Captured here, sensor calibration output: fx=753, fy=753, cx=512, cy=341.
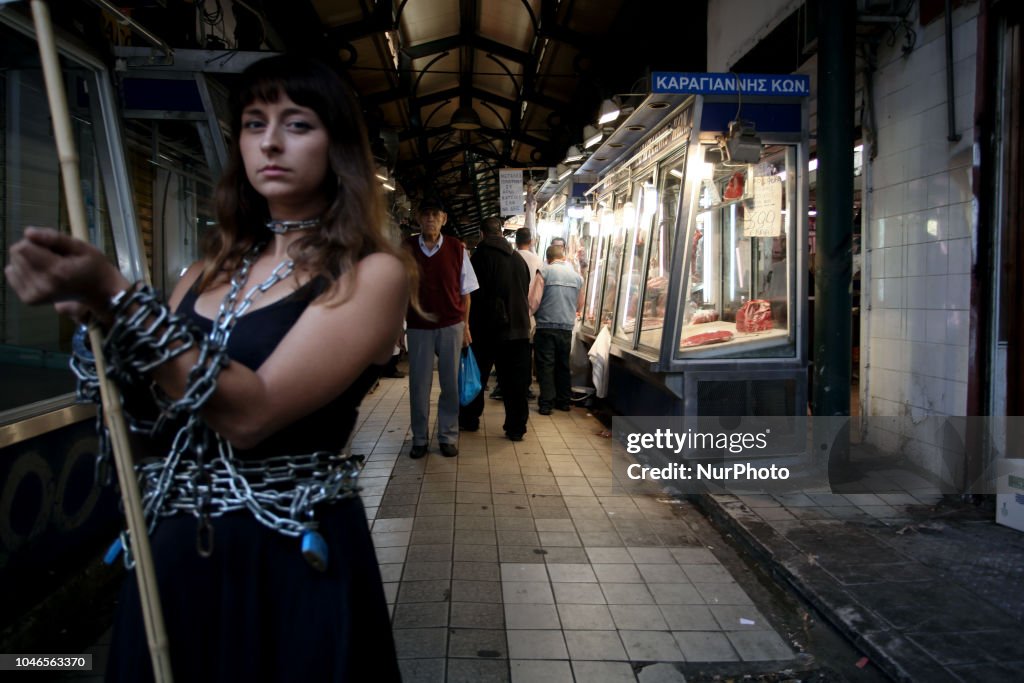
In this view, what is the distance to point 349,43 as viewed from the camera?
30.0 ft

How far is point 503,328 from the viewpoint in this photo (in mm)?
7484

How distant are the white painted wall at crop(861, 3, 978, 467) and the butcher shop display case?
715 mm

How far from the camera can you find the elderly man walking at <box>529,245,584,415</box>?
8.93 meters

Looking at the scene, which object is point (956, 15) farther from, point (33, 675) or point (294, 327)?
point (33, 675)

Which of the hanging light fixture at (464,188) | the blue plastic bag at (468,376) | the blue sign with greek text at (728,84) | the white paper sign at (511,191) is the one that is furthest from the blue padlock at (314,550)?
the hanging light fixture at (464,188)

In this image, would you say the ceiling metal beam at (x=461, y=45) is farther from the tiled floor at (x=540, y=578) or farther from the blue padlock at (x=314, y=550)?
the blue padlock at (x=314, y=550)

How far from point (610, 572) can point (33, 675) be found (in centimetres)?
273

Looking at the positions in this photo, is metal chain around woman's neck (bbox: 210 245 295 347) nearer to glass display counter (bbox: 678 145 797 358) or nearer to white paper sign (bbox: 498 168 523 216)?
glass display counter (bbox: 678 145 797 358)

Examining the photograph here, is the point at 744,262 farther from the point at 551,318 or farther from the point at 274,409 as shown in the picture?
the point at 274,409

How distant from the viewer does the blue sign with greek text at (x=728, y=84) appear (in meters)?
5.52

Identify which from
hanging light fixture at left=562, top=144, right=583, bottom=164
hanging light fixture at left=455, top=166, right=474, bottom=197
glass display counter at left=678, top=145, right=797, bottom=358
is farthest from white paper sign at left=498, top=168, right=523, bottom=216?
glass display counter at left=678, top=145, right=797, bottom=358

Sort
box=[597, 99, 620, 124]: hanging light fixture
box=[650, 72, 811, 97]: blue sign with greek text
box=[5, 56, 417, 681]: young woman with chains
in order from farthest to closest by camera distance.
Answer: box=[597, 99, 620, 124]: hanging light fixture → box=[650, 72, 811, 97]: blue sign with greek text → box=[5, 56, 417, 681]: young woman with chains

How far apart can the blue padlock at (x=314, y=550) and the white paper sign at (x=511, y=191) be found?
14.4 metres

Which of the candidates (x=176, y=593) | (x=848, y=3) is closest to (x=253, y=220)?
(x=176, y=593)
